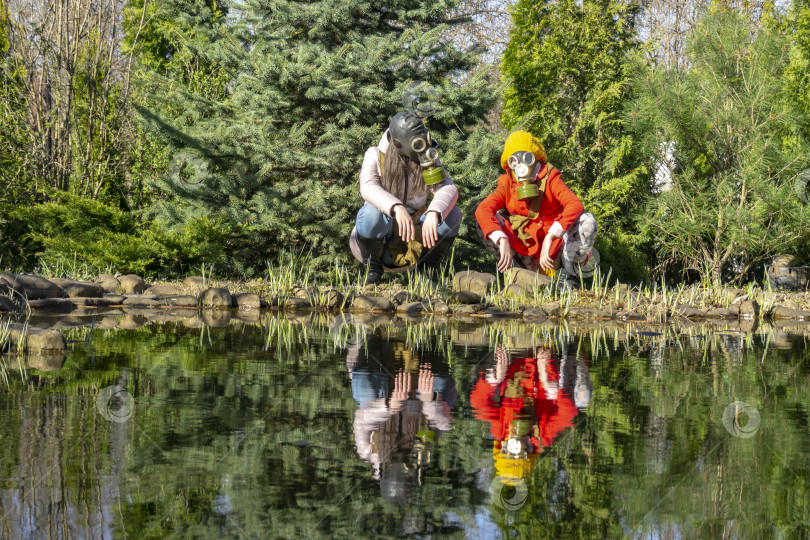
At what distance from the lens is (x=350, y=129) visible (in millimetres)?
9328

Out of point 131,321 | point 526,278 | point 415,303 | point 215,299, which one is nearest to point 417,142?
point 415,303

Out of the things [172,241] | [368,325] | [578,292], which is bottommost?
[368,325]

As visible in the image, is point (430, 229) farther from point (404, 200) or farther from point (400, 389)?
point (400, 389)

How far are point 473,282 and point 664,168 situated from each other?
526 cm

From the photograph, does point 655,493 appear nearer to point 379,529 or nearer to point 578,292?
point 379,529

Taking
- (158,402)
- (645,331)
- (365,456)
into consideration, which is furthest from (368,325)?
(365,456)

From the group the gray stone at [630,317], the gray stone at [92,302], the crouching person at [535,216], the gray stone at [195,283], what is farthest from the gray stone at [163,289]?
the gray stone at [630,317]

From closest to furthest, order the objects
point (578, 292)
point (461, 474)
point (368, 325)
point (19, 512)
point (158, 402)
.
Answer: point (19, 512)
point (461, 474)
point (158, 402)
point (368, 325)
point (578, 292)

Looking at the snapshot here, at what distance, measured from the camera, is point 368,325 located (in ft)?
21.0

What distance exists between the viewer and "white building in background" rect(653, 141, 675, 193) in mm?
11461

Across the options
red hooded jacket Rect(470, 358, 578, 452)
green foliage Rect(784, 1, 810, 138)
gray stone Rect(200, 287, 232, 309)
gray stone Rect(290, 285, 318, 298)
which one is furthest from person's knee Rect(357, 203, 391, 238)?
green foliage Rect(784, 1, 810, 138)

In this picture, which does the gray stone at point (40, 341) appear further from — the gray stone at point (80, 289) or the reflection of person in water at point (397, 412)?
the gray stone at point (80, 289)

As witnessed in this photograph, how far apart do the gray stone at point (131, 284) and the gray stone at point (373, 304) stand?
2.15 meters

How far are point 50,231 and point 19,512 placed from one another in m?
8.16
